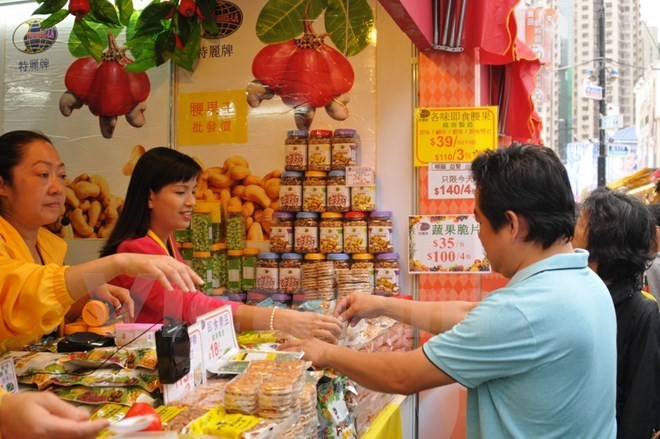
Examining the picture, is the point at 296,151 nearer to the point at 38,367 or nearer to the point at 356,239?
the point at 356,239

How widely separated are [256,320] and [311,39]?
2477 mm

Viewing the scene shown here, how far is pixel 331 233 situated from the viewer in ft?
13.5

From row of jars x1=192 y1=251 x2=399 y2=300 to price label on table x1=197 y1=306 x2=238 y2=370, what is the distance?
1.75 meters

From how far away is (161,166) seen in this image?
9.77 feet

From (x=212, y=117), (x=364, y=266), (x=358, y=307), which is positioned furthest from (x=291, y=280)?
(x=358, y=307)

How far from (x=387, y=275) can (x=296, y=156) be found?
98 cm

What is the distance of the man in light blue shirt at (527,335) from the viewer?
1520mm

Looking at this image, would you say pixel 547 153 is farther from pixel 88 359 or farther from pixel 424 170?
pixel 424 170

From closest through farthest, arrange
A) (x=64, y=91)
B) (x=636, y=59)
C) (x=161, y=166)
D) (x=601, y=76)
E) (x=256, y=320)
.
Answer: (x=256, y=320), (x=161, y=166), (x=64, y=91), (x=601, y=76), (x=636, y=59)

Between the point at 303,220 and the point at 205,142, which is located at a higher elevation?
the point at 205,142

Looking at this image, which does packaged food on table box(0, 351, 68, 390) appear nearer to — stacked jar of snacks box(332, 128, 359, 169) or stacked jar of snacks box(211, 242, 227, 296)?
stacked jar of snacks box(211, 242, 227, 296)

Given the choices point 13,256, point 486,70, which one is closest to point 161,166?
point 13,256

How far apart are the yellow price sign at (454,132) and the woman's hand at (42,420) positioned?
3198 millimetres

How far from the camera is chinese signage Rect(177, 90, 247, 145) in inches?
180
